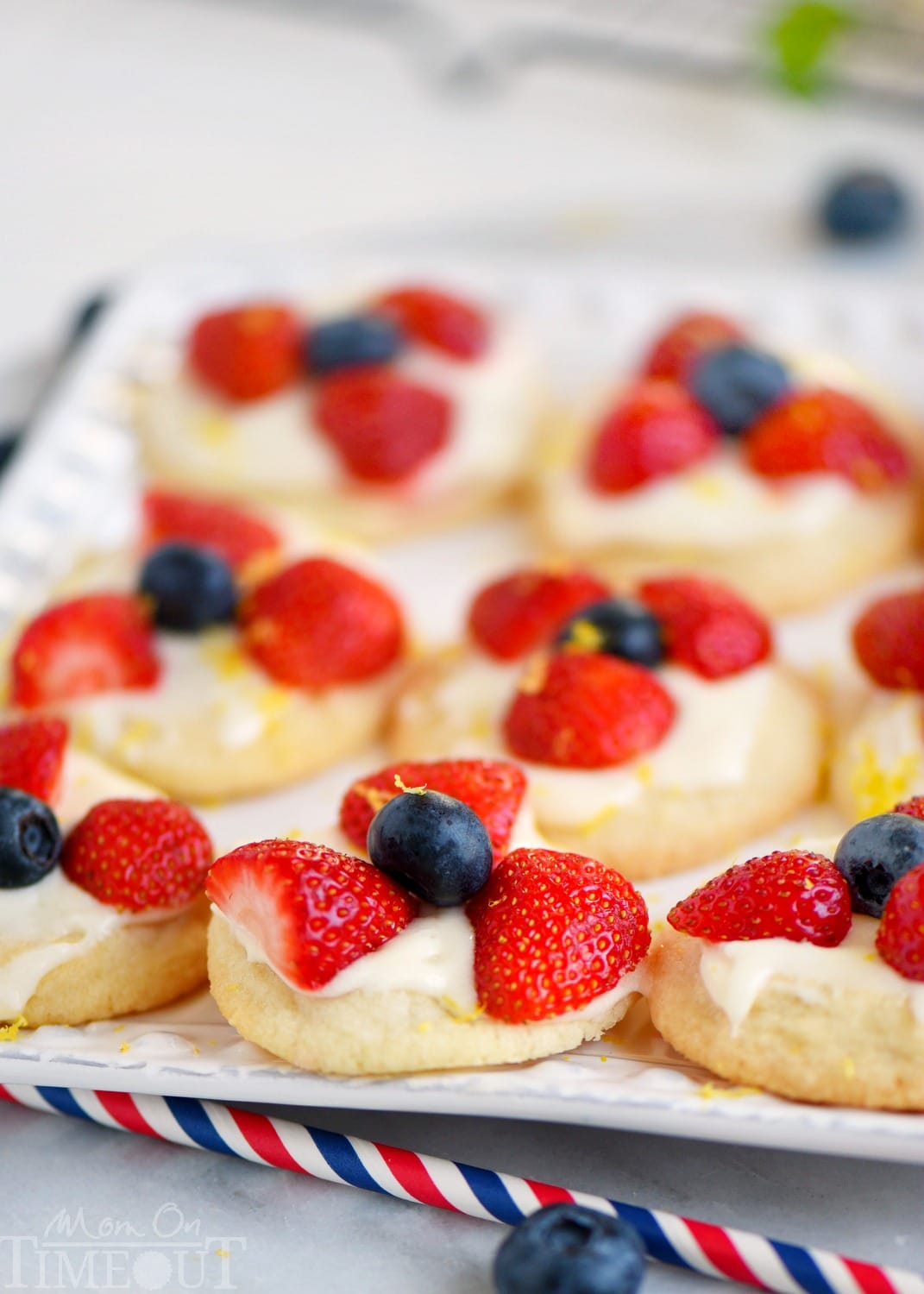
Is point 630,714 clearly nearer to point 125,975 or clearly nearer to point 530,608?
point 530,608

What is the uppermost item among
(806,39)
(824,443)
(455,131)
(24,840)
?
(806,39)

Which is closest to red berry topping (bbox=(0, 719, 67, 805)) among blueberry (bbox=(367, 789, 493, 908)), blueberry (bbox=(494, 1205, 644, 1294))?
blueberry (bbox=(367, 789, 493, 908))

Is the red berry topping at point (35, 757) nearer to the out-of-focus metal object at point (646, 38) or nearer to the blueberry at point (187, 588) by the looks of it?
the blueberry at point (187, 588)

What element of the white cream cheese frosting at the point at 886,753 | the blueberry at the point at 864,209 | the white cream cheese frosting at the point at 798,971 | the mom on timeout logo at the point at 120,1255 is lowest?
the mom on timeout logo at the point at 120,1255

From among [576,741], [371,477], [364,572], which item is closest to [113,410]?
[371,477]

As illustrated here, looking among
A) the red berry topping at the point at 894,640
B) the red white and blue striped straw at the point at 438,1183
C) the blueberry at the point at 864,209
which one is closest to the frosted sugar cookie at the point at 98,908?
the red white and blue striped straw at the point at 438,1183

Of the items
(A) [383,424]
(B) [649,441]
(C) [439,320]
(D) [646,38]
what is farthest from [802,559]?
(D) [646,38]
